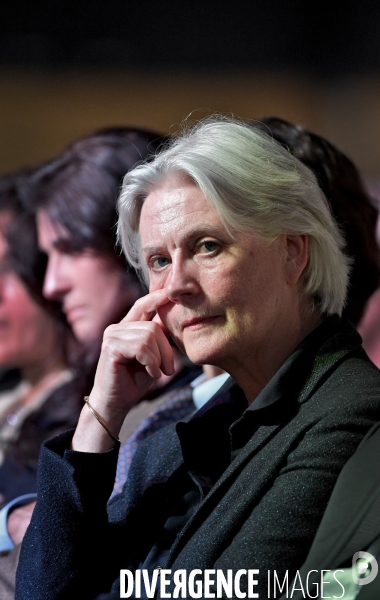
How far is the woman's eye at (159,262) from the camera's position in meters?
1.68

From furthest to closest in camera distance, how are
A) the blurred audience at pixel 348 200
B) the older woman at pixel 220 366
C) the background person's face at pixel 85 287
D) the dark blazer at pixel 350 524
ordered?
the background person's face at pixel 85 287
the blurred audience at pixel 348 200
the older woman at pixel 220 366
the dark blazer at pixel 350 524

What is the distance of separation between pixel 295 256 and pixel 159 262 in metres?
→ 0.29

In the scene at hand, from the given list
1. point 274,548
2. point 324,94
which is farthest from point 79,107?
point 274,548

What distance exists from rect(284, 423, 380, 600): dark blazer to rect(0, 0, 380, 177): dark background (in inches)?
102

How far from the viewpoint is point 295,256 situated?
163cm

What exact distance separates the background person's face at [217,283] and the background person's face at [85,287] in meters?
1.02

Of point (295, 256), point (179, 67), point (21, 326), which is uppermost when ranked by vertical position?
point (295, 256)

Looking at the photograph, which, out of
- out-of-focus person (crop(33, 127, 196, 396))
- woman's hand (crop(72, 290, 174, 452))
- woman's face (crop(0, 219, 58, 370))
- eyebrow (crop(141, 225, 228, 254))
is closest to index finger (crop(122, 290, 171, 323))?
woman's hand (crop(72, 290, 174, 452))

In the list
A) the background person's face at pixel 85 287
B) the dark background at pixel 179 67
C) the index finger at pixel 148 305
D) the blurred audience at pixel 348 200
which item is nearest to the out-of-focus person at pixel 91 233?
the background person's face at pixel 85 287

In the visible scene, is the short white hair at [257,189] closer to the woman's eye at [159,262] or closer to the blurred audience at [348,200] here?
the woman's eye at [159,262]

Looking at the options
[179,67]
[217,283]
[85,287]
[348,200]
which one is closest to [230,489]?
[217,283]

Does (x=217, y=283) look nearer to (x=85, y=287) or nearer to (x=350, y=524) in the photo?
(x=350, y=524)

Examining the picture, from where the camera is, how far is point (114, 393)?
1750 mm

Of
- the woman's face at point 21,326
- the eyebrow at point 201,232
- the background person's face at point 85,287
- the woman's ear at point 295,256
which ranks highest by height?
the eyebrow at point 201,232
